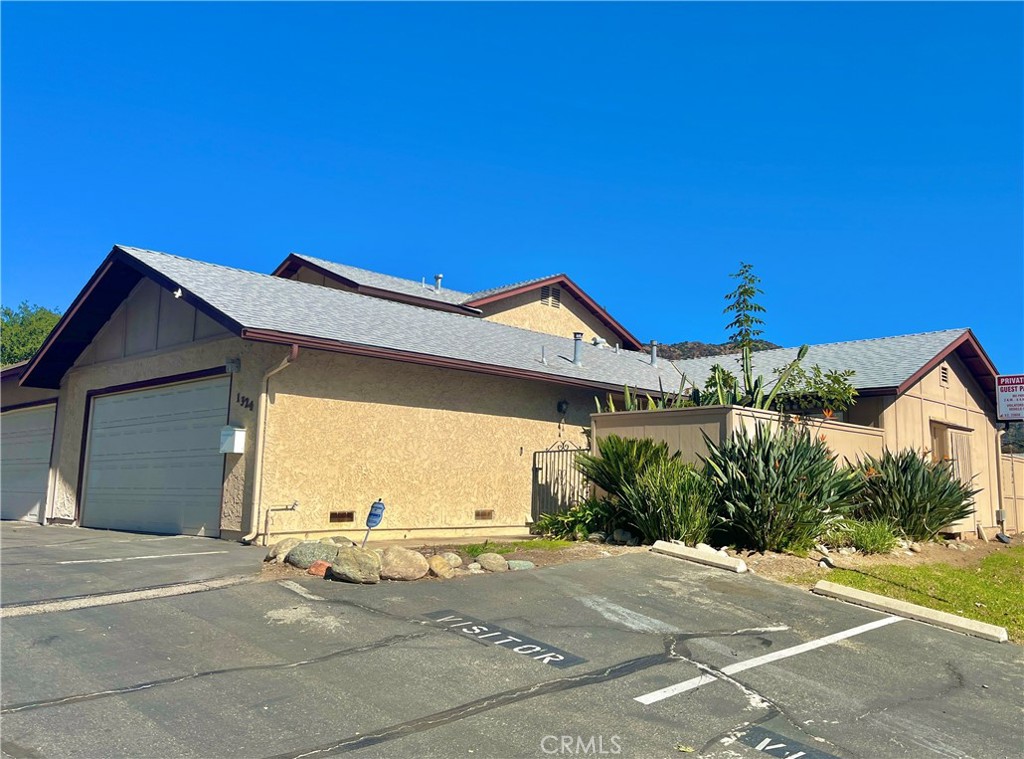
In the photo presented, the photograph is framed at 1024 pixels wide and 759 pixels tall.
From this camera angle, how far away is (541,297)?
2711 cm

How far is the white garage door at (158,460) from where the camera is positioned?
44.5 feet

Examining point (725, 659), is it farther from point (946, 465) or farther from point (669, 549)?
point (946, 465)

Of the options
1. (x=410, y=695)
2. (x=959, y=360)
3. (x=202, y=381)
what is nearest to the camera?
(x=410, y=695)

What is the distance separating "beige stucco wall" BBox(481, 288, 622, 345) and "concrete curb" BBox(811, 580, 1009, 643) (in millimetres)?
17155

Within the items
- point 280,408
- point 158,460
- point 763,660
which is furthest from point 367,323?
point 763,660

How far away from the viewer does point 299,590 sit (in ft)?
26.6

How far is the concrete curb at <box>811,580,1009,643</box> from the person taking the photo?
796cm

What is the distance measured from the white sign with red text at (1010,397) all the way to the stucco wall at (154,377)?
18.5 metres

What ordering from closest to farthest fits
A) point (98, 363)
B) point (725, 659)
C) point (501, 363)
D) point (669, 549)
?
point (725, 659), point (669, 549), point (501, 363), point (98, 363)

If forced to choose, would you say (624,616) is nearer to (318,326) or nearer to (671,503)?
(671,503)

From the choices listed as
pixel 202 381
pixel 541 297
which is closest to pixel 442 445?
pixel 202 381

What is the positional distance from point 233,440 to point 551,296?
16785 millimetres

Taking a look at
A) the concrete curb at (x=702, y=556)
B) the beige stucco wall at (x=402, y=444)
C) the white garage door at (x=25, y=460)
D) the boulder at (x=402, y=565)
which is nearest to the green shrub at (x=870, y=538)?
the concrete curb at (x=702, y=556)

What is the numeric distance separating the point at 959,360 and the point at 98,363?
2123cm
